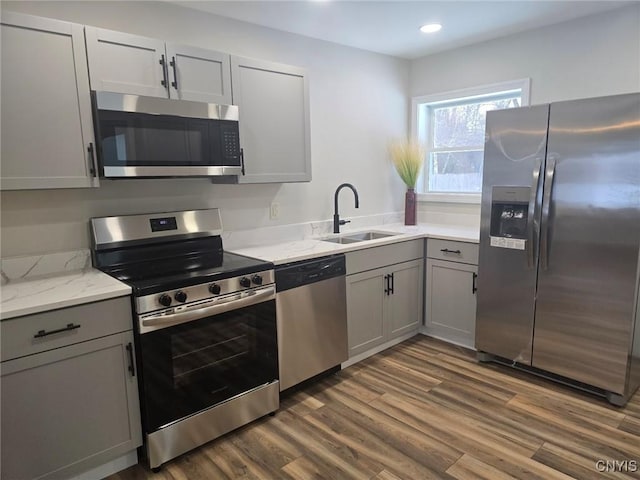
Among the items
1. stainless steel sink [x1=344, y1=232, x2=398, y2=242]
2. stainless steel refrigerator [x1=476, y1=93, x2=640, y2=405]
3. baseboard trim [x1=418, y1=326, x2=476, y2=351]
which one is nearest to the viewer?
stainless steel refrigerator [x1=476, y1=93, x2=640, y2=405]

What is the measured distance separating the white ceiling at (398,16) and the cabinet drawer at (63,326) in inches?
75.5

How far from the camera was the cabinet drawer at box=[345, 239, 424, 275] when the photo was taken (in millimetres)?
2965

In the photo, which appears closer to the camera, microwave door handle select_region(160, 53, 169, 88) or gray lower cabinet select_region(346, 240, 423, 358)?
microwave door handle select_region(160, 53, 169, 88)

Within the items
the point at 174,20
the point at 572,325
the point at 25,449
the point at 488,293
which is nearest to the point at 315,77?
the point at 174,20

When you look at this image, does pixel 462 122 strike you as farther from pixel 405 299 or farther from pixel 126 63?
pixel 126 63

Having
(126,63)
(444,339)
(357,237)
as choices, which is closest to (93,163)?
(126,63)

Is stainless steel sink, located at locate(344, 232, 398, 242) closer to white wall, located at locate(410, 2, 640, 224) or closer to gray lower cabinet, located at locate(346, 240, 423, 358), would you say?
gray lower cabinet, located at locate(346, 240, 423, 358)

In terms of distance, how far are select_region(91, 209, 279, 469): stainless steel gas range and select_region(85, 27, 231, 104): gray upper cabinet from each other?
2.35 ft

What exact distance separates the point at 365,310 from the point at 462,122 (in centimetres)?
213

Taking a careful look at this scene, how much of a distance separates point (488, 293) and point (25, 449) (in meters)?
2.79

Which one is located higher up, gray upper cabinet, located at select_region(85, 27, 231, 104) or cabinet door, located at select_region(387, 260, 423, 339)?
gray upper cabinet, located at select_region(85, 27, 231, 104)

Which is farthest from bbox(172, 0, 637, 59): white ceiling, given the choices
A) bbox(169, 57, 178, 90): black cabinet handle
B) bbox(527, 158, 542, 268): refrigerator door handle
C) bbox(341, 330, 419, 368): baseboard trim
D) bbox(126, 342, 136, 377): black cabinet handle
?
bbox(341, 330, 419, 368): baseboard trim

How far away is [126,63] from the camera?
213 centimetres

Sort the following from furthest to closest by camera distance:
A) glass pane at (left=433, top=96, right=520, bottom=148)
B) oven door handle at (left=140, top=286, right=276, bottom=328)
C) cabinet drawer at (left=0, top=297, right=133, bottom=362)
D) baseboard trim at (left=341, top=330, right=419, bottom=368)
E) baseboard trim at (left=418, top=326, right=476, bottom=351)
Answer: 1. glass pane at (left=433, top=96, right=520, bottom=148)
2. baseboard trim at (left=418, top=326, right=476, bottom=351)
3. baseboard trim at (left=341, top=330, right=419, bottom=368)
4. oven door handle at (left=140, top=286, right=276, bottom=328)
5. cabinet drawer at (left=0, top=297, right=133, bottom=362)
